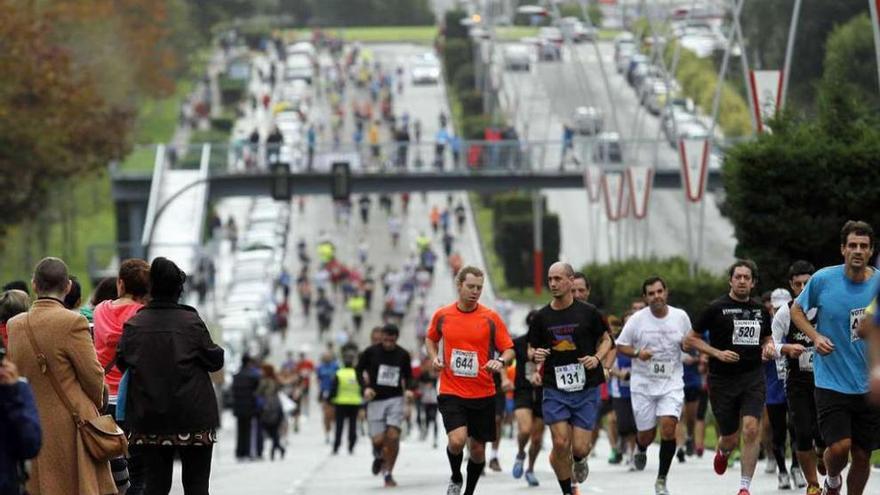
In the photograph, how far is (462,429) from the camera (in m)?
18.7

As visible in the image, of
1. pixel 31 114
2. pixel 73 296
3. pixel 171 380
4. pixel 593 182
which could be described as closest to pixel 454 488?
pixel 73 296

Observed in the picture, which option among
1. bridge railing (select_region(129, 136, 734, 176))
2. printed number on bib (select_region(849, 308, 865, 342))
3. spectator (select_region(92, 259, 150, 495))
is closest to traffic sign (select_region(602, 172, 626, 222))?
bridge railing (select_region(129, 136, 734, 176))

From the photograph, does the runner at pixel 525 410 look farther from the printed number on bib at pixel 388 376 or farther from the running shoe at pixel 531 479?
the printed number on bib at pixel 388 376

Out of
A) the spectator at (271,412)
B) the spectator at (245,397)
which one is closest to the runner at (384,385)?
the spectator at (245,397)

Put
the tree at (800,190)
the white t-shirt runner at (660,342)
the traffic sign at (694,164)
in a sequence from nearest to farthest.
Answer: the white t-shirt runner at (660,342)
the tree at (800,190)
the traffic sign at (694,164)

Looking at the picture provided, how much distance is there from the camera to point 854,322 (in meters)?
14.7

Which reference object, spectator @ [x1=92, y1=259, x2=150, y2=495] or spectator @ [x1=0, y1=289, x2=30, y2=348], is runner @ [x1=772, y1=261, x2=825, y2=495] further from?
spectator @ [x1=0, y1=289, x2=30, y2=348]

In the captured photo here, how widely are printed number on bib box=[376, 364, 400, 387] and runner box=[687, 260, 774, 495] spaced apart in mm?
7276

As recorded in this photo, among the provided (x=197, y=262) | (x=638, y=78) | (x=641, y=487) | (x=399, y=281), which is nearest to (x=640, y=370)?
(x=641, y=487)

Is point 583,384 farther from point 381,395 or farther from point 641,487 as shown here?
point 381,395

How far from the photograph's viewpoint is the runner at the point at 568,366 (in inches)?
715

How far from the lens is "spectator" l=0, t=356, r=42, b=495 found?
428 inches

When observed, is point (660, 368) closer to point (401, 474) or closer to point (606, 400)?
point (401, 474)

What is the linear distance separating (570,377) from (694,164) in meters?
20.2
